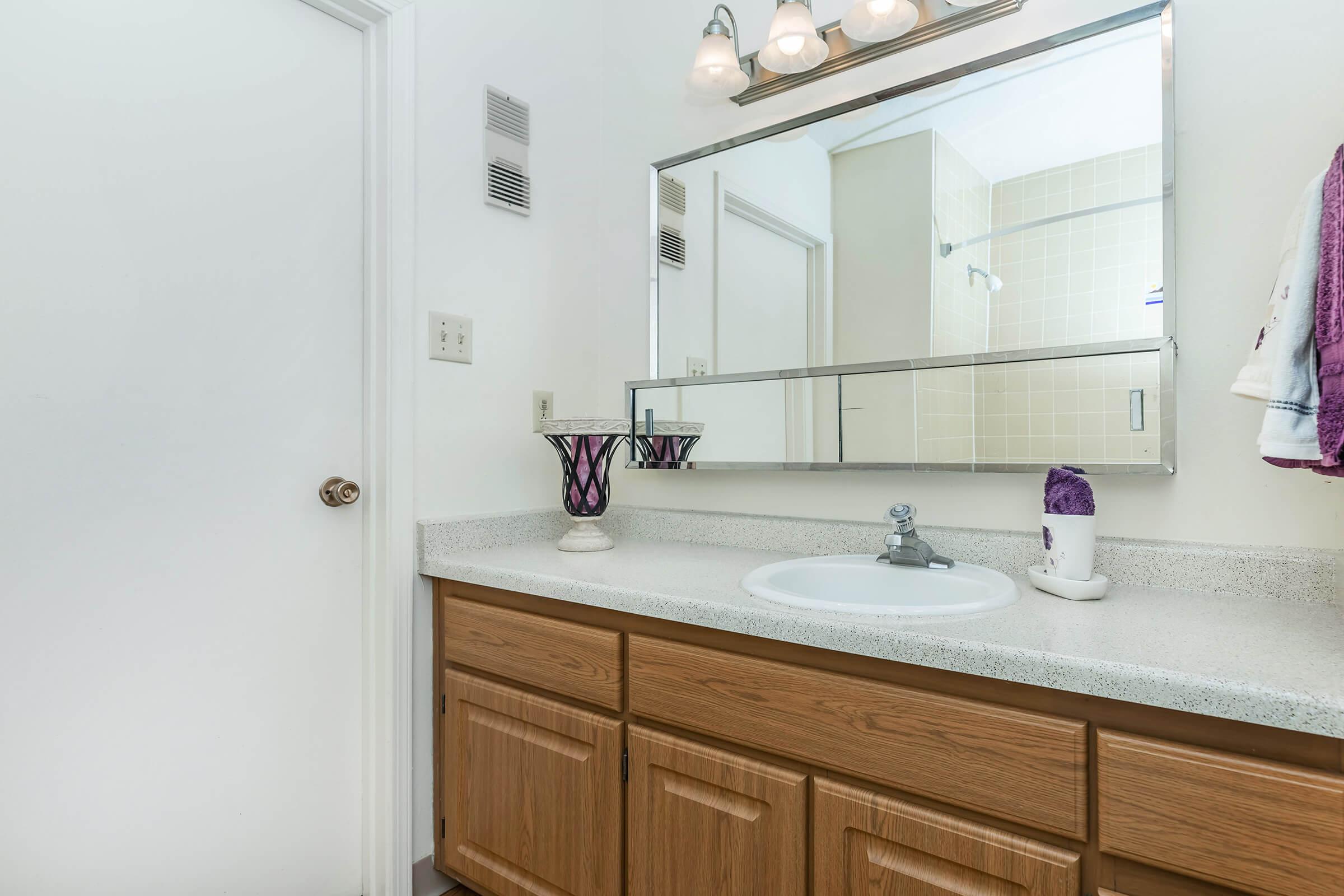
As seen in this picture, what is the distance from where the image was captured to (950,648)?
0.82 metres

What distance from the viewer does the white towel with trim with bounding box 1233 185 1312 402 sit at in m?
0.86

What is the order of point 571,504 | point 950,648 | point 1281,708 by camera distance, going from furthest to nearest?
1. point 571,504
2. point 950,648
3. point 1281,708

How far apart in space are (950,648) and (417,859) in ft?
4.24

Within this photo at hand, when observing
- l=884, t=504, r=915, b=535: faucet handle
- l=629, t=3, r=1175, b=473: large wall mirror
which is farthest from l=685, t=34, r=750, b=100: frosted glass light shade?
l=884, t=504, r=915, b=535: faucet handle

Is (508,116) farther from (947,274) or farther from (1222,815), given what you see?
(1222,815)

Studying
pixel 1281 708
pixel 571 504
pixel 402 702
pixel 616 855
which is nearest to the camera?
pixel 1281 708

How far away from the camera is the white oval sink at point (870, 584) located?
1.05 meters

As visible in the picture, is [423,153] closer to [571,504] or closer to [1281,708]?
[571,504]

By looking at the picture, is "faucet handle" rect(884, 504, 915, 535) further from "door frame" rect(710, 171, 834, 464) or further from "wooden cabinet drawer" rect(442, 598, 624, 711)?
"wooden cabinet drawer" rect(442, 598, 624, 711)

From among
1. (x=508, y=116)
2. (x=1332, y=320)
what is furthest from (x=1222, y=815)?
(x=508, y=116)

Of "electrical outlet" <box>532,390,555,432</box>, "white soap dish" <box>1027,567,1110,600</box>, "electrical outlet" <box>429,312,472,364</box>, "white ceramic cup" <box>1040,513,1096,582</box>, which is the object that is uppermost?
"electrical outlet" <box>429,312,472,364</box>

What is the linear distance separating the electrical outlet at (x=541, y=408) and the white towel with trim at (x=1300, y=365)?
4.65 ft

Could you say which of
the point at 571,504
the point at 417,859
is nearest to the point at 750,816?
the point at 571,504

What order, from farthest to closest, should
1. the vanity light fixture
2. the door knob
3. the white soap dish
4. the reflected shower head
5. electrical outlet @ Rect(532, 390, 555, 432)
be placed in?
electrical outlet @ Rect(532, 390, 555, 432) < the vanity light fixture < the door knob < the reflected shower head < the white soap dish
